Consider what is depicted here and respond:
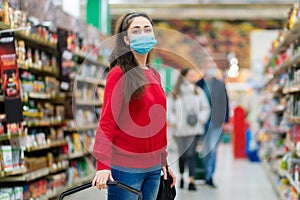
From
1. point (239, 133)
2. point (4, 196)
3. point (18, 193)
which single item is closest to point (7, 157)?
point (4, 196)

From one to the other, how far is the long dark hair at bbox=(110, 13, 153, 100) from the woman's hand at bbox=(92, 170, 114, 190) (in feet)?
1.18

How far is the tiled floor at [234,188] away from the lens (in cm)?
640

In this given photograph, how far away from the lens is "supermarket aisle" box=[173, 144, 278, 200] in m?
6.55

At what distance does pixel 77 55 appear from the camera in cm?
670

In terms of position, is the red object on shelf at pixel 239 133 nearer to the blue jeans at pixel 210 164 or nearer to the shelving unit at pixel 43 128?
the blue jeans at pixel 210 164

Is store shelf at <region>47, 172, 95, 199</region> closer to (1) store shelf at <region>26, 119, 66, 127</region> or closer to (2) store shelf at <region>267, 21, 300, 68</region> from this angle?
(1) store shelf at <region>26, 119, 66, 127</region>

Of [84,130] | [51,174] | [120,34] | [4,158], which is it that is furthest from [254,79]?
[120,34]

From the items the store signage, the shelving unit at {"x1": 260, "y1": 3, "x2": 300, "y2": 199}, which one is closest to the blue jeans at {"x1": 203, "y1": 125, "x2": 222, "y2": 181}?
the shelving unit at {"x1": 260, "y1": 3, "x2": 300, "y2": 199}

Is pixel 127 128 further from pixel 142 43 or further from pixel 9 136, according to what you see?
pixel 9 136

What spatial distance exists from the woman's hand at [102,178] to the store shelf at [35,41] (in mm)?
2087

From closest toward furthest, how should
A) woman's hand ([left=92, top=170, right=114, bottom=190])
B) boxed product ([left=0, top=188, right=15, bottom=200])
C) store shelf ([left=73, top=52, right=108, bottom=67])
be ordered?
1. woman's hand ([left=92, top=170, right=114, bottom=190])
2. boxed product ([left=0, top=188, right=15, bottom=200])
3. store shelf ([left=73, top=52, right=108, bottom=67])

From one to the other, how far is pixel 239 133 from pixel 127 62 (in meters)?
9.76

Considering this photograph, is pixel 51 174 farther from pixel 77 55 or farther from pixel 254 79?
pixel 254 79

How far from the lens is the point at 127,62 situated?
259 cm
